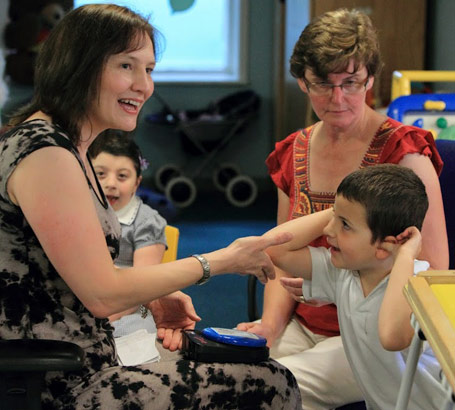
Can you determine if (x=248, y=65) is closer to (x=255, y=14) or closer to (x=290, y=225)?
(x=255, y=14)

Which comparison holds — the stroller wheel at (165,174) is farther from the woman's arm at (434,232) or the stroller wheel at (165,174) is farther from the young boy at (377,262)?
the young boy at (377,262)

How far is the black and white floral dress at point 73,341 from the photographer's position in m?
1.43

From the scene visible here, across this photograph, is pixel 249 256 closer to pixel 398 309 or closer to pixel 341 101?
pixel 398 309

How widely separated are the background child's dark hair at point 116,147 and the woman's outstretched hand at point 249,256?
842 mm

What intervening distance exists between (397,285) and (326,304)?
0.46 metres

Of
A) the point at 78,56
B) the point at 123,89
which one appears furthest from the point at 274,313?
the point at 78,56

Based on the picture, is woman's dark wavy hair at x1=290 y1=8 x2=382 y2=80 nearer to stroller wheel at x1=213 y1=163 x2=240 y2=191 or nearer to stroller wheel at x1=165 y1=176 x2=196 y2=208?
stroller wheel at x1=165 y1=176 x2=196 y2=208

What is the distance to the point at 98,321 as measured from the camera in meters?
1.54

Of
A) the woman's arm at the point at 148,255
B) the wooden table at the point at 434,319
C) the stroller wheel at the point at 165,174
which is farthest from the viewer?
the stroller wheel at the point at 165,174

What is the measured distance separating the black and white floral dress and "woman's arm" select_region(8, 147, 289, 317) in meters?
0.04

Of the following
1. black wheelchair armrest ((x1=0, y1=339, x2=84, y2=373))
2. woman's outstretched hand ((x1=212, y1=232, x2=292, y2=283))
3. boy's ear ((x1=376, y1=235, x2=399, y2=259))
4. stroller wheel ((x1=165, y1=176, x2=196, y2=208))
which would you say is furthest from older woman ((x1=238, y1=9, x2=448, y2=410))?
stroller wheel ((x1=165, y1=176, x2=196, y2=208))

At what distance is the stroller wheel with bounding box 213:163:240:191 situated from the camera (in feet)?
20.1

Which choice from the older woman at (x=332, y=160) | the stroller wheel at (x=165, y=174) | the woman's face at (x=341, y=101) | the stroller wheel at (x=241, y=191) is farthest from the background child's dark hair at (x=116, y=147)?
the stroller wheel at (x=165, y=174)

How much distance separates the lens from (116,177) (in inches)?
94.2
